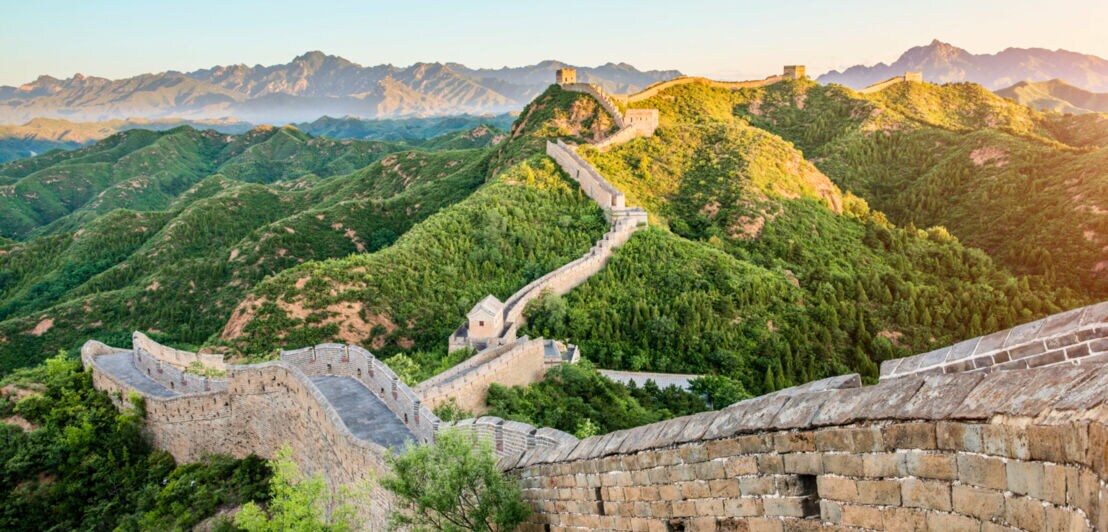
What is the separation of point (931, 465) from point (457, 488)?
282 inches

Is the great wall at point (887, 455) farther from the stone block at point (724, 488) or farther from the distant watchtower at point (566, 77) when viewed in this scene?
the distant watchtower at point (566, 77)

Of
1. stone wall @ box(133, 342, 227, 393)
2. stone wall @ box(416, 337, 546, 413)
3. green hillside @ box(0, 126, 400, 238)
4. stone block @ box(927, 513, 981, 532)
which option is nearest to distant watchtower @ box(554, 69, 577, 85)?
stone wall @ box(416, 337, 546, 413)

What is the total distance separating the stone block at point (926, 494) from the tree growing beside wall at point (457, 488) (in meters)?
5.87

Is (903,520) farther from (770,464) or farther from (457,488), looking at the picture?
(457,488)

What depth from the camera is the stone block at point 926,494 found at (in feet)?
15.3

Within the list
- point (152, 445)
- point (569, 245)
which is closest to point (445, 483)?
point (152, 445)

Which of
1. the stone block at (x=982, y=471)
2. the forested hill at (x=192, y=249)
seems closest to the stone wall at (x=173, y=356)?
the forested hill at (x=192, y=249)

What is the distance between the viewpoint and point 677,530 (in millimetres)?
7320

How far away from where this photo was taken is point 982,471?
172 inches

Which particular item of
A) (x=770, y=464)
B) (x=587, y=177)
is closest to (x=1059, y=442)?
(x=770, y=464)

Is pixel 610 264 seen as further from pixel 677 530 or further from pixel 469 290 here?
pixel 677 530

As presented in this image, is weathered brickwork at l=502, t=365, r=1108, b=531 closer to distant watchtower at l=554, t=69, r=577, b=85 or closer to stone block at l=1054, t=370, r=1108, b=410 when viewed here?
stone block at l=1054, t=370, r=1108, b=410

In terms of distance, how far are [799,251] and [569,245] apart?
1711 centimetres

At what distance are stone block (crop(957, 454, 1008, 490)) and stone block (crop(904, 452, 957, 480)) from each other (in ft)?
0.21
